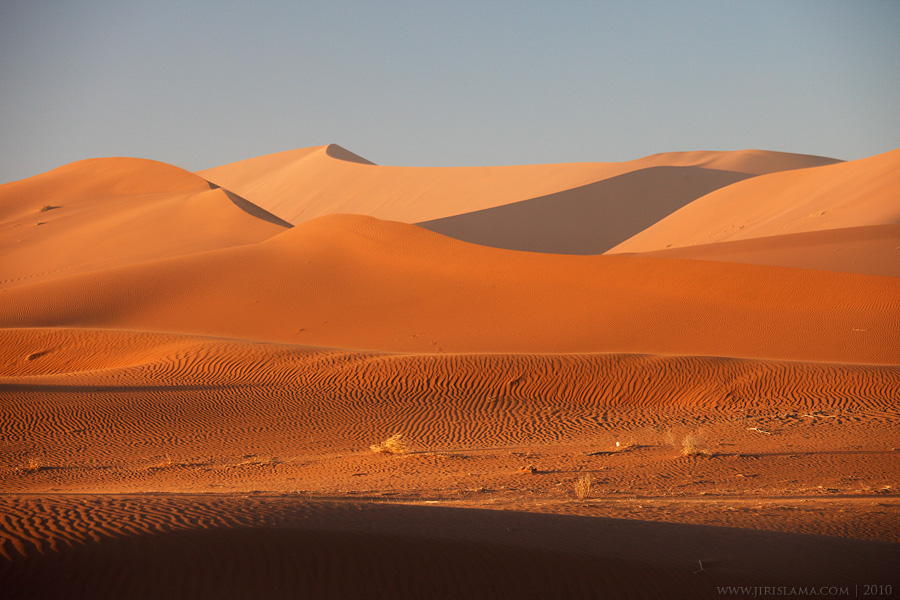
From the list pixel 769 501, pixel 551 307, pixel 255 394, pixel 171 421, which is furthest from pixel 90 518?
pixel 551 307

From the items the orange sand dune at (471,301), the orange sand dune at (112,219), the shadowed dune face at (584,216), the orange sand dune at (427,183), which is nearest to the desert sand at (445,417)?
the orange sand dune at (471,301)

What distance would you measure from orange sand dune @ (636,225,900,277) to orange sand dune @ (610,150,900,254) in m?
6.37

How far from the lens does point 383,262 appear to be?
88.1ft

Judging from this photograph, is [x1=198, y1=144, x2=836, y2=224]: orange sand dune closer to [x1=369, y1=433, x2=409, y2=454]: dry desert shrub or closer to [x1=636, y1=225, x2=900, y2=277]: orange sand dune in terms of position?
[x1=636, y1=225, x2=900, y2=277]: orange sand dune

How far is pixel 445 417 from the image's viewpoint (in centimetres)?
1331

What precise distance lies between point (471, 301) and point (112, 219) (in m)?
30.0

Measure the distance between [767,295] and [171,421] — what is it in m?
16.5

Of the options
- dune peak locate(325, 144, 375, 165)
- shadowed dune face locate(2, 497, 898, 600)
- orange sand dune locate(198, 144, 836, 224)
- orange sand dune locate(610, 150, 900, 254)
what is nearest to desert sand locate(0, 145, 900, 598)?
shadowed dune face locate(2, 497, 898, 600)

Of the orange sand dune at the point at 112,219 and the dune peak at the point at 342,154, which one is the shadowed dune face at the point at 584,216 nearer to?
the orange sand dune at the point at 112,219

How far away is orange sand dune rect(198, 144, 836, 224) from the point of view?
3174 inches

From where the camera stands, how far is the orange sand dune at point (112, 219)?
37.5m

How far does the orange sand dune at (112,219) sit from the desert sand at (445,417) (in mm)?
389

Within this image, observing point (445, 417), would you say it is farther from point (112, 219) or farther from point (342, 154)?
point (342, 154)

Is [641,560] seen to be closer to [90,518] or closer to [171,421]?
[90,518]
